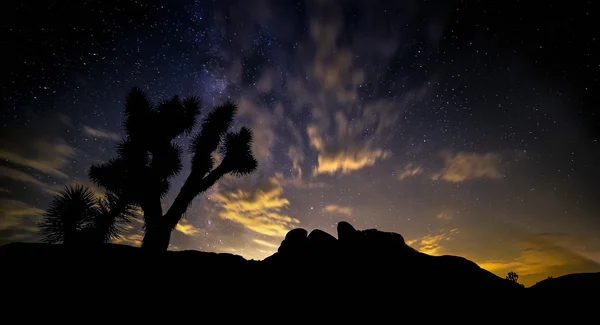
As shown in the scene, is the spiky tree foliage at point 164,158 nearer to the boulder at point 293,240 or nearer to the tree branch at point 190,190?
the tree branch at point 190,190

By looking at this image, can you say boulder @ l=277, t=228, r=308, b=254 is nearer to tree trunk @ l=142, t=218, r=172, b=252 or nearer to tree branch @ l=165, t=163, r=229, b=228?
tree trunk @ l=142, t=218, r=172, b=252

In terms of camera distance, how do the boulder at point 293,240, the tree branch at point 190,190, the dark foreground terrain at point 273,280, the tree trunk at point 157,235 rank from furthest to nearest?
the tree branch at point 190,190 → the tree trunk at point 157,235 → the boulder at point 293,240 → the dark foreground terrain at point 273,280

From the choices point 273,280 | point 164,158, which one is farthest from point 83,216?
point 273,280

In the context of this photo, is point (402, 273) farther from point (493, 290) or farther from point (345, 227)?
point (345, 227)

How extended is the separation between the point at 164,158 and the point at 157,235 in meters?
2.65

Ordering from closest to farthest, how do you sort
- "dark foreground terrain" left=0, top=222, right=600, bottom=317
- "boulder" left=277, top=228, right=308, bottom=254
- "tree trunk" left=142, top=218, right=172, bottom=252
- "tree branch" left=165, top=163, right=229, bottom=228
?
"dark foreground terrain" left=0, top=222, right=600, bottom=317, "boulder" left=277, top=228, right=308, bottom=254, "tree trunk" left=142, top=218, right=172, bottom=252, "tree branch" left=165, top=163, right=229, bottom=228

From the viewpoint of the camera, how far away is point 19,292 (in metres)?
2.58

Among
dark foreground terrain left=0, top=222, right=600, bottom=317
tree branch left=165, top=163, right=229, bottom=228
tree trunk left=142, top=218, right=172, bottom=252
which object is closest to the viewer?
dark foreground terrain left=0, top=222, right=600, bottom=317

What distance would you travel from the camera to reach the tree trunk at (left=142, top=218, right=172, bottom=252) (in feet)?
21.4

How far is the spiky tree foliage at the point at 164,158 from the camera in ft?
23.6

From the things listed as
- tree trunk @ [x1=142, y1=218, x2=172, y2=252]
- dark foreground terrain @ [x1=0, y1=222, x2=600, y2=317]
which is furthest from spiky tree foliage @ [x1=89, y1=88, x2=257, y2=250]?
dark foreground terrain @ [x1=0, y1=222, x2=600, y2=317]

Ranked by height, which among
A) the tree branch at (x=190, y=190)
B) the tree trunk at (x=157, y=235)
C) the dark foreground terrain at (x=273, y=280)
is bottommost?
the dark foreground terrain at (x=273, y=280)

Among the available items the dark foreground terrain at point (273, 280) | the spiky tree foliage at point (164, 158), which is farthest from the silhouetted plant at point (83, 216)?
the dark foreground terrain at point (273, 280)

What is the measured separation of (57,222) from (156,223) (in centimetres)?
481
